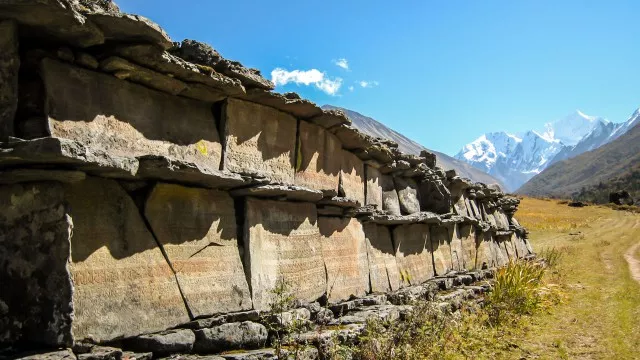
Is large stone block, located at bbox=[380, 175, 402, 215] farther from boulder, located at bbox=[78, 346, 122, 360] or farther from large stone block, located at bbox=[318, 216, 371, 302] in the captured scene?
boulder, located at bbox=[78, 346, 122, 360]

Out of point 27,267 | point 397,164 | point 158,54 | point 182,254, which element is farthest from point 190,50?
point 397,164

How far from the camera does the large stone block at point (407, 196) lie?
1140 centimetres

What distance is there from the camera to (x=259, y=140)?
6859mm

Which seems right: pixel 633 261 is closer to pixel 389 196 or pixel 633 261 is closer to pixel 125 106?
pixel 389 196

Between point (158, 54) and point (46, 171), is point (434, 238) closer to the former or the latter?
point (158, 54)

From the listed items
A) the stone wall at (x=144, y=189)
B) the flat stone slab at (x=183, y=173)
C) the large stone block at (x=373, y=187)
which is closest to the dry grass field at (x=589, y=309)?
the large stone block at (x=373, y=187)

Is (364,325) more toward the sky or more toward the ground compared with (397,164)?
more toward the ground

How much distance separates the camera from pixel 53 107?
457 centimetres

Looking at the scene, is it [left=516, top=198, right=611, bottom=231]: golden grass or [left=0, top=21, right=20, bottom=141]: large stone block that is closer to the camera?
[left=0, top=21, right=20, bottom=141]: large stone block

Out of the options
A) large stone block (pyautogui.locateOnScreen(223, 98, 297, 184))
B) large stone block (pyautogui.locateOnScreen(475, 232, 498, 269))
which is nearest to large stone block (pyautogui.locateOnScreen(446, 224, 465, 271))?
large stone block (pyautogui.locateOnScreen(475, 232, 498, 269))

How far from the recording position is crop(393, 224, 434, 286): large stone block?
10445 millimetres

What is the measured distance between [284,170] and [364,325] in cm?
245

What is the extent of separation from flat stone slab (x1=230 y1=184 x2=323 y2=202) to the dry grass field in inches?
157

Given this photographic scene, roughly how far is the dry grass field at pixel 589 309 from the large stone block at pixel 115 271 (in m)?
5.56
